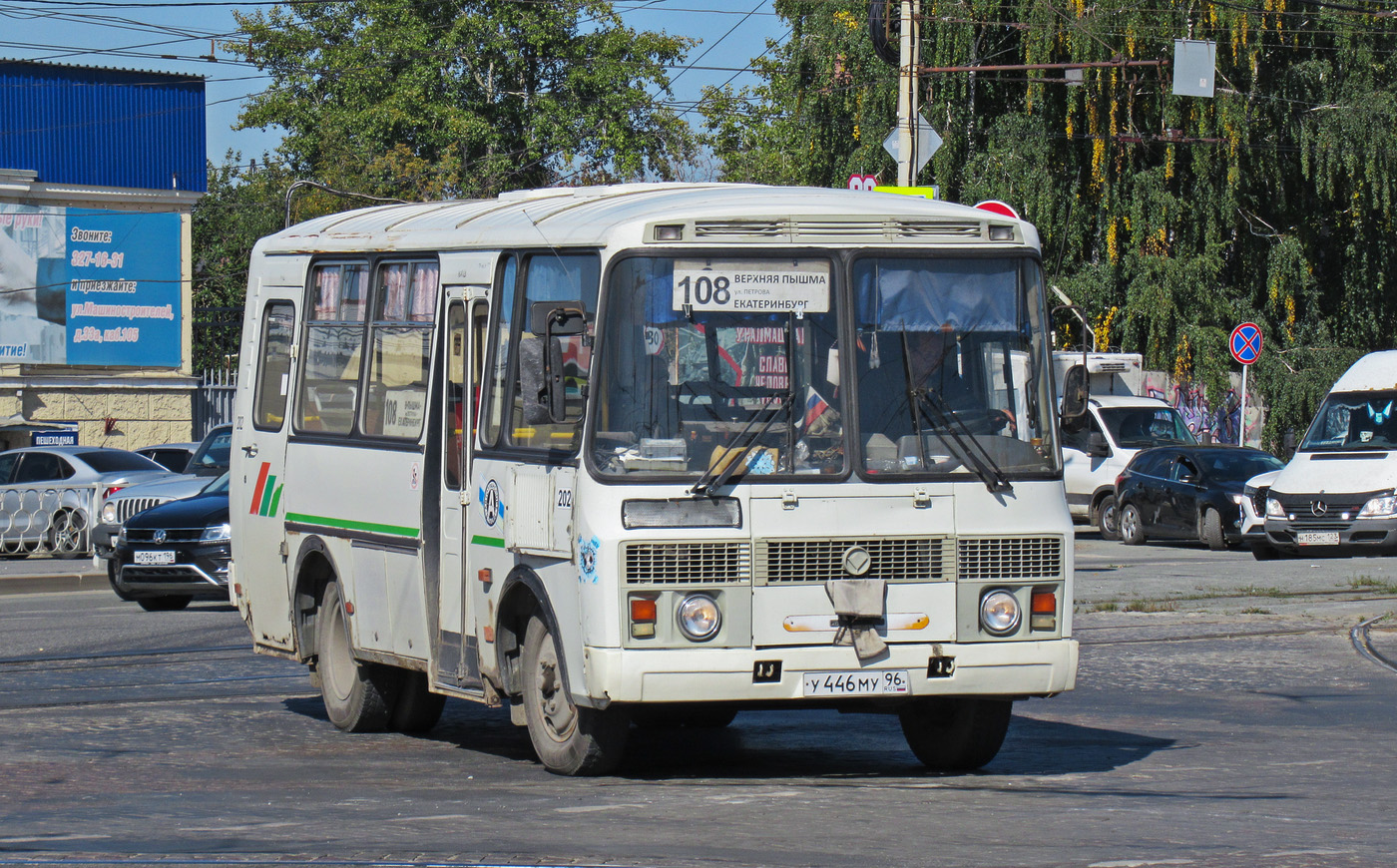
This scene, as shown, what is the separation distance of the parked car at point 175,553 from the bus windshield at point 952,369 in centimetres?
1082

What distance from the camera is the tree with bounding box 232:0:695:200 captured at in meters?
59.6

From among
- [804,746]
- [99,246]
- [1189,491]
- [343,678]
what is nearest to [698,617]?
[804,746]

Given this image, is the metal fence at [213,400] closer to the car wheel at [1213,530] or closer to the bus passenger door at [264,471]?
the car wheel at [1213,530]

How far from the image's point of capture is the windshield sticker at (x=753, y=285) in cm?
824

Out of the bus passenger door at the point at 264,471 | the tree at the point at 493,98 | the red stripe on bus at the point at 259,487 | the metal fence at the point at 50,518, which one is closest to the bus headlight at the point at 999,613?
the bus passenger door at the point at 264,471

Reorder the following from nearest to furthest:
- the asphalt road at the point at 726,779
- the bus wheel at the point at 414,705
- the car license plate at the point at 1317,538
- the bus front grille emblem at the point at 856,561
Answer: the asphalt road at the point at 726,779 < the bus front grille emblem at the point at 856,561 < the bus wheel at the point at 414,705 < the car license plate at the point at 1317,538

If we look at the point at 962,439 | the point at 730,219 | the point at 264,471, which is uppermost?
the point at 730,219

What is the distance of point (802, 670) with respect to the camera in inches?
320

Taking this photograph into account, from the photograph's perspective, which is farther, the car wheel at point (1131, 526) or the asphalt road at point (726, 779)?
the car wheel at point (1131, 526)

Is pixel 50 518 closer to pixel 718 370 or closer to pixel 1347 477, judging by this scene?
pixel 1347 477

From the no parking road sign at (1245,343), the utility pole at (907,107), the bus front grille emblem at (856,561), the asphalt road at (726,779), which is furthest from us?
the no parking road sign at (1245,343)

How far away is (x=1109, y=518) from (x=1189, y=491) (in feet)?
8.43

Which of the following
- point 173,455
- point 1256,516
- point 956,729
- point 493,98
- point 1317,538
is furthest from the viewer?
point 493,98

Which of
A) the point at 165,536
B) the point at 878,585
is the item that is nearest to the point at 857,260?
the point at 878,585
